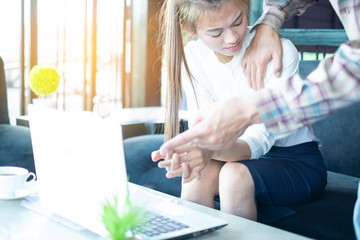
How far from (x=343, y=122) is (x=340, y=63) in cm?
124

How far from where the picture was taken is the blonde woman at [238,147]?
4.33 ft

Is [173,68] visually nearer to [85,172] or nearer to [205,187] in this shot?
[205,187]

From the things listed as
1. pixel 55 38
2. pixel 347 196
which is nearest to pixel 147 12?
pixel 55 38

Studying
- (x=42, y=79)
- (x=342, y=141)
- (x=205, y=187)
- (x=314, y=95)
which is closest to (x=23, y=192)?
(x=205, y=187)

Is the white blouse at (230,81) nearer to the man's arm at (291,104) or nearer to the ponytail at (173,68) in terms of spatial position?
the ponytail at (173,68)

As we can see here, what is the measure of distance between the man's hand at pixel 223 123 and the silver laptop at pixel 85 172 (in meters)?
0.17

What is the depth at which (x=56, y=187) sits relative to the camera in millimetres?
968

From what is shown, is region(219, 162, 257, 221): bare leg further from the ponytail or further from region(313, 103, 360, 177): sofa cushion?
region(313, 103, 360, 177): sofa cushion

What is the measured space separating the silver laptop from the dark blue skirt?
38 centimetres

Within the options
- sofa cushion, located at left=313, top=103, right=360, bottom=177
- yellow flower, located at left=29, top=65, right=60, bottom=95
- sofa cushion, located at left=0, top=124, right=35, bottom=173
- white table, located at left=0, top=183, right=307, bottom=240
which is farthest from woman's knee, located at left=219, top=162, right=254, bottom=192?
yellow flower, located at left=29, top=65, right=60, bottom=95

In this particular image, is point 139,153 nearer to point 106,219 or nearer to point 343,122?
point 343,122

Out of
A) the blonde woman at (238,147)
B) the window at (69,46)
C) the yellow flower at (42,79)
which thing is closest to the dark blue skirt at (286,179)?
the blonde woman at (238,147)

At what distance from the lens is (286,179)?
1.39 meters

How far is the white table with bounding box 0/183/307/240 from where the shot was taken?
88 cm
